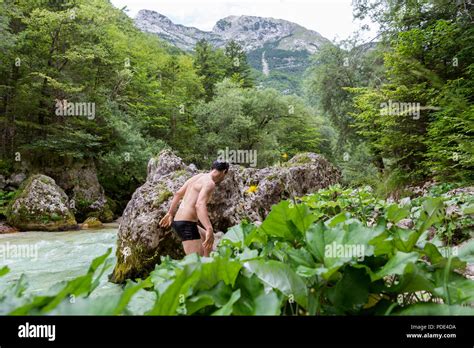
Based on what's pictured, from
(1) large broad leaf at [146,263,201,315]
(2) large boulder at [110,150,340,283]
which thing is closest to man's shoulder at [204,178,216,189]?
(2) large boulder at [110,150,340,283]

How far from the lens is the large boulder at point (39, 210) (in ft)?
53.5

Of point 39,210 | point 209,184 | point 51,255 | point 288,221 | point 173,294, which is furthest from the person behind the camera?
point 39,210

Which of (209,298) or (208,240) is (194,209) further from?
(209,298)

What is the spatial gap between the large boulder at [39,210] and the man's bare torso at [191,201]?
12479mm

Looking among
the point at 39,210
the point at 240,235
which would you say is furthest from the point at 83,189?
the point at 240,235

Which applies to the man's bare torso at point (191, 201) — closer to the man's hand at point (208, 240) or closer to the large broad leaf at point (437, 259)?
the man's hand at point (208, 240)

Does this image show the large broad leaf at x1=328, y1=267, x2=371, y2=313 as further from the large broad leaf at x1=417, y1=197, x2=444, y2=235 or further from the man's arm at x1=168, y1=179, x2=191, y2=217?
the man's arm at x1=168, y1=179, x2=191, y2=217

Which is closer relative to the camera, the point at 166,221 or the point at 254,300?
the point at 254,300

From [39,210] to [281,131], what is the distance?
23.8 m

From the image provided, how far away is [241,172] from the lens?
1106 centimetres

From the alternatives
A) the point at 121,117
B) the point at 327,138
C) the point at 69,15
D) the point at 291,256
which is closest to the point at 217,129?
the point at 121,117

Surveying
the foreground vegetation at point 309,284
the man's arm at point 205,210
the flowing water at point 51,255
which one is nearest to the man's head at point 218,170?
the man's arm at point 205,210

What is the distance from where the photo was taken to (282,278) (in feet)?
3.30
